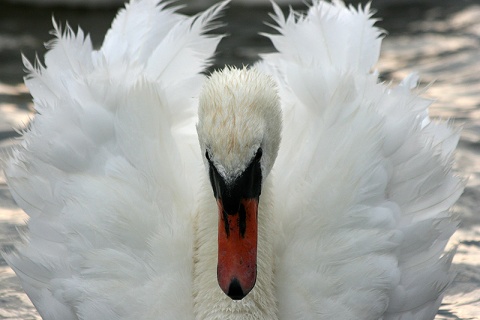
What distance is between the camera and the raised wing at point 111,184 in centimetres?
482

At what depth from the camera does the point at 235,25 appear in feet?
31.7

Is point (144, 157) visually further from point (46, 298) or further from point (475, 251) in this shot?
point (475, 251)

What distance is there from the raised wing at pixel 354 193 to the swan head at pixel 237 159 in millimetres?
548

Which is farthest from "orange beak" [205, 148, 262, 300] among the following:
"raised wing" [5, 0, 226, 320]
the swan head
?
"raised wing" [5, 0, 226, 320]

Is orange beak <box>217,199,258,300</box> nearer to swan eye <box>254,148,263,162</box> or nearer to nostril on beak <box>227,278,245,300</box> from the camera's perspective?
nostril on beak <box>227,278,245,300</box>

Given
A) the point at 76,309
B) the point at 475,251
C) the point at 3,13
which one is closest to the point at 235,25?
the point at 3,13

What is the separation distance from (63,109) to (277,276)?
1381 mm

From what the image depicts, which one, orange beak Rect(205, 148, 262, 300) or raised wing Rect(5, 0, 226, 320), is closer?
orange beak Rect(205, 148, 262, 300)

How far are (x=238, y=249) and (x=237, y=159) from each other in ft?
1.26

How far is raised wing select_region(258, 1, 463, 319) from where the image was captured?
4832 millimetres

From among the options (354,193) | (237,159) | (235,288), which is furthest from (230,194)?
(354,193)

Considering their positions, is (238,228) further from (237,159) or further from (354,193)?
(354,193)

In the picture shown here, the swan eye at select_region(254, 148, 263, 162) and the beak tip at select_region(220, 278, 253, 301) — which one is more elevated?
the swan eye at select_region(254, 148, 263, 162)

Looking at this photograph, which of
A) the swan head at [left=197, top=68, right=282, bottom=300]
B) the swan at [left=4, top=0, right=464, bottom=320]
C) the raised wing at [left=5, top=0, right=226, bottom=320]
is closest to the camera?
the swan head at [left=197, top=68, right=282, bottom=300]
